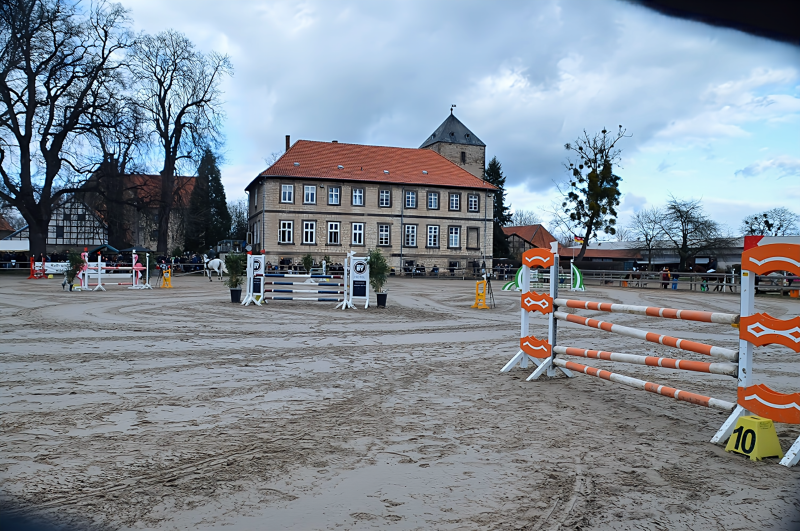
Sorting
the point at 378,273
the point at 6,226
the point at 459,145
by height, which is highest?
the point at 459,145

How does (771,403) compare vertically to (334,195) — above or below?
below

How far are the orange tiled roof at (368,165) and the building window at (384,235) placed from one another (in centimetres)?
413

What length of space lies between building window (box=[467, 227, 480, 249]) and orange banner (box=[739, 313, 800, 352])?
5178 cm

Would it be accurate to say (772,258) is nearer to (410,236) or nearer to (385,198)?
(385,198)

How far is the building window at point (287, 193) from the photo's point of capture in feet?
169

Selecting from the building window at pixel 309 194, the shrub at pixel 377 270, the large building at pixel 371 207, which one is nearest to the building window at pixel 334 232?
the large building at pixel 371 207

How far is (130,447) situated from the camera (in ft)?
14.8

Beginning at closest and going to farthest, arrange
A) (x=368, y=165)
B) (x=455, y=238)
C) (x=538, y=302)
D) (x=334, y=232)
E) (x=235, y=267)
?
(x=538, y=302), (x=235, y=267), (x=334, y=232), (x=368, y=165), (x=455, y=238)

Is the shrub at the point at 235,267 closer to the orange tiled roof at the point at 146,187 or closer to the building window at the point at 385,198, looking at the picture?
the orange tiled roof at the point at 146,187

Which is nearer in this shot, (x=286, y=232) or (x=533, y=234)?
(x=286, y=232)

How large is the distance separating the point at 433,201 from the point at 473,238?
17.1 feet

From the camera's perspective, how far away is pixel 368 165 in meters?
54.9

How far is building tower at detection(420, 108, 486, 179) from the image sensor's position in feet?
234

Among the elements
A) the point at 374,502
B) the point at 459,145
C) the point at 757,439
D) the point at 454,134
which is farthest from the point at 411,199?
the point at 374,502
